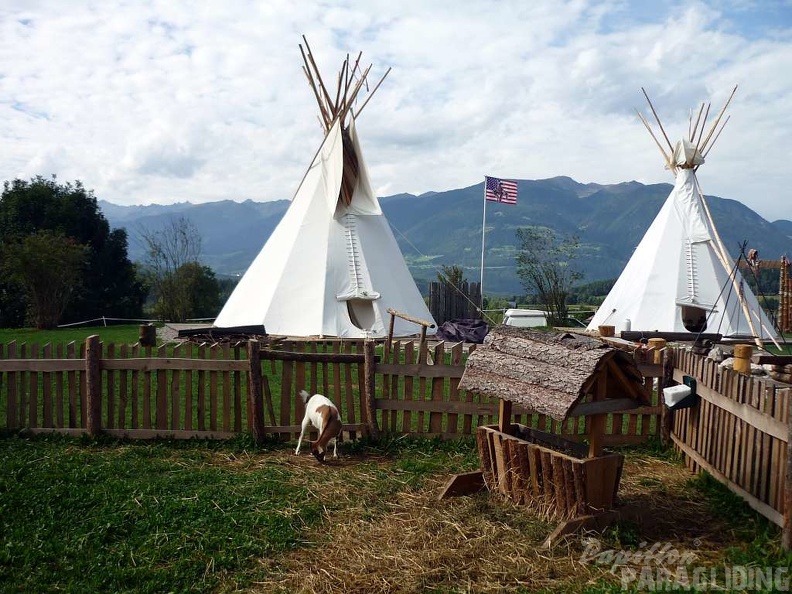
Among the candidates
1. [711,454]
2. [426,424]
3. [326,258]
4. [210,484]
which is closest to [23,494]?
[210,484]

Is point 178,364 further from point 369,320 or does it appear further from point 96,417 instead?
point 369,320

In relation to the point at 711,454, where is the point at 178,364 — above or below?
above

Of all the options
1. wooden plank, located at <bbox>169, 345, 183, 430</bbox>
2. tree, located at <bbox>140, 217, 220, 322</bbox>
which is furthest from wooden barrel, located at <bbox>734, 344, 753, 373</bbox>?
tree, located at <bbox>140, 217, 220, 322</bbox>

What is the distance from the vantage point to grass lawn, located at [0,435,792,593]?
3.96 m

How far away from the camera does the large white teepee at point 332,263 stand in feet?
52.7

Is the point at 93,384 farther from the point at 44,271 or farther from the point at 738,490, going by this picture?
the point at 44,271

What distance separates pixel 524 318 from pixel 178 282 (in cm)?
1442

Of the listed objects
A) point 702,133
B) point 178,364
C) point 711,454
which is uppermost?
point 702,133

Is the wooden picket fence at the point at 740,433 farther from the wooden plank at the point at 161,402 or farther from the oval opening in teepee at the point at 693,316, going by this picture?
the oval opening in teepee at the point at 693,316

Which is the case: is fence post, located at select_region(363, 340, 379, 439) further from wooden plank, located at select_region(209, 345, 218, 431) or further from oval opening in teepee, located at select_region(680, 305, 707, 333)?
oval opening in teepee, located at select_region(680, 305, 707, 333)

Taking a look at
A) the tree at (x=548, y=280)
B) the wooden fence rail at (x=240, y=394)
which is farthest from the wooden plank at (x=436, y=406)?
the tree at (x=548, y=280)

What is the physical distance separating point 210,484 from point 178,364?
173 cm

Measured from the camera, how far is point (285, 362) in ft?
22.3

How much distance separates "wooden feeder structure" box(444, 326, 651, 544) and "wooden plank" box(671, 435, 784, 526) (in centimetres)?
101
